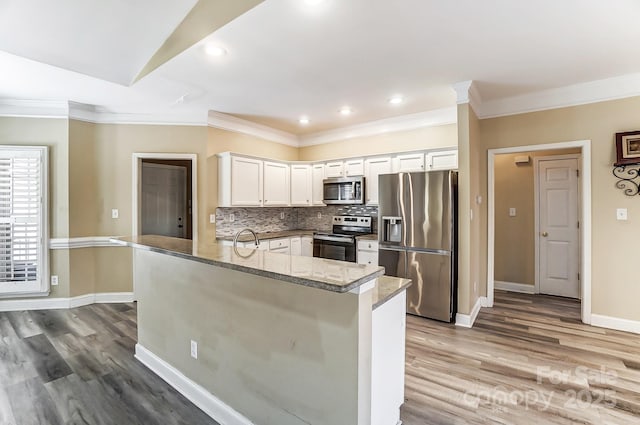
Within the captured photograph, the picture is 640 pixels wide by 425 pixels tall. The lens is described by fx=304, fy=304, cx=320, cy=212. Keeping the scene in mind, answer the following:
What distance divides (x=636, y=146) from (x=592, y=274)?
4.66 ft

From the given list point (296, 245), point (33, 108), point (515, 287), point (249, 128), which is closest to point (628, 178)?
point (515, 287)

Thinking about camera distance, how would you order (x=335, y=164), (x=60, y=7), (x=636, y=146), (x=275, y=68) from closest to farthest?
(x=60, y=7) → (x=275, y=68) → (x=636, y=146) → (x=335, y=164)

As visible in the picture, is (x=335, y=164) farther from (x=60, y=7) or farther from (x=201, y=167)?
(x=60, y=7)

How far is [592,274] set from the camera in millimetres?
3414

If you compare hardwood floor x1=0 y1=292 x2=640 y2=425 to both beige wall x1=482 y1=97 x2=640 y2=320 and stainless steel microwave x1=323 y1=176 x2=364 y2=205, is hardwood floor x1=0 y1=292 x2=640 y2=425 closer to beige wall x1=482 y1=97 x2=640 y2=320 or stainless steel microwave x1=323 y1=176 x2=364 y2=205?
beige wall x1=482 y1=97 x2=640 y2=320

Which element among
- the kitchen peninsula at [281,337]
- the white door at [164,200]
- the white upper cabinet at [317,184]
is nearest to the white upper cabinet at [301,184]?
the white upper cabinet at [317,184]

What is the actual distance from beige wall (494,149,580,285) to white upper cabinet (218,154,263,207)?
3.95 meters

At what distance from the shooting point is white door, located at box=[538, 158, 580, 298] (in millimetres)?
4488

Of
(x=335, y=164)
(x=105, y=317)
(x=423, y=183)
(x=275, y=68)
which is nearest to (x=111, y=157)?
(x=105, y=317)

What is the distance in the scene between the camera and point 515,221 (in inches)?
193

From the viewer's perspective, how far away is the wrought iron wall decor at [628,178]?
3182mm

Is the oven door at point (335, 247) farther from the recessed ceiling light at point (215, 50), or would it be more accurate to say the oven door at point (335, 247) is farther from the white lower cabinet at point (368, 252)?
the recessed ceiling light at point (215, 50)

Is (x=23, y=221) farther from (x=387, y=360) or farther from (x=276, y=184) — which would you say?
(x=387, y=360)

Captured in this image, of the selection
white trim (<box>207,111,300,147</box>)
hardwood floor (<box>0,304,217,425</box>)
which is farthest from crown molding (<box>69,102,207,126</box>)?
hardwood floor (<box>0,304,217,425</box>)
